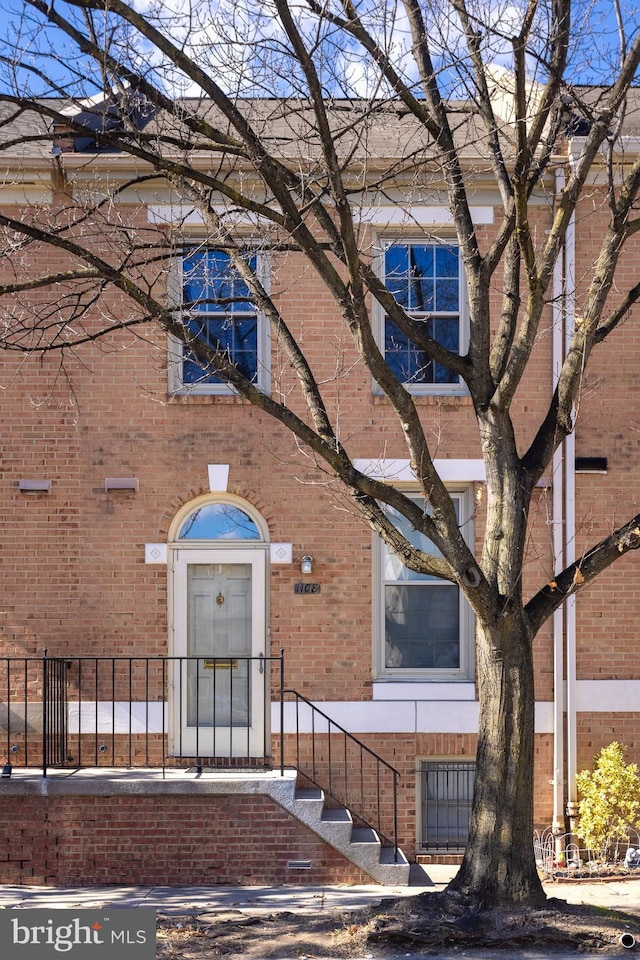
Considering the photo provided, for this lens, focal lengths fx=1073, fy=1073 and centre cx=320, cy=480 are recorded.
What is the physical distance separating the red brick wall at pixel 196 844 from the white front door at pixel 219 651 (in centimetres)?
89

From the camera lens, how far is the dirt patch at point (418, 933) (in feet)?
21.6

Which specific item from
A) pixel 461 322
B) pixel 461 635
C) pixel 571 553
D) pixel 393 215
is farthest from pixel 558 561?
pixel 393 215

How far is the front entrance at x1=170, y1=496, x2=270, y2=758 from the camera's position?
10.0 m

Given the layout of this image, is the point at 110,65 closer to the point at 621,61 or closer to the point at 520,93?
the point at 520,93

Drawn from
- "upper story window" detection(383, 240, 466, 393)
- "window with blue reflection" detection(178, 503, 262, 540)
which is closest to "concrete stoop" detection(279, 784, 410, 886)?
"window with blue reflection" detection(178, 503, 262, 540)

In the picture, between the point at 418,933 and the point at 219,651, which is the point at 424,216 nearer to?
the point at 219,651

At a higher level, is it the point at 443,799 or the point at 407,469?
the point at 407,469

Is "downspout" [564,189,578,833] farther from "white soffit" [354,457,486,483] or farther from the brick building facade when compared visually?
"white soffit" [354,457,486,483]

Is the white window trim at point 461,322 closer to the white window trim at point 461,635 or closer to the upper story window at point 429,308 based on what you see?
the upper story window at point 429,308

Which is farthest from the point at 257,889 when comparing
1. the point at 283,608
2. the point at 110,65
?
the point at 110,65

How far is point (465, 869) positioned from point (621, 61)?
18.3 feet

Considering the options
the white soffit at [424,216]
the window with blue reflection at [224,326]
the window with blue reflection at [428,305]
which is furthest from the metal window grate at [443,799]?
the white soffit at [424,216]

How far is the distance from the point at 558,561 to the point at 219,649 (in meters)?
3.30

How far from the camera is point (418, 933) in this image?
6.65 m
